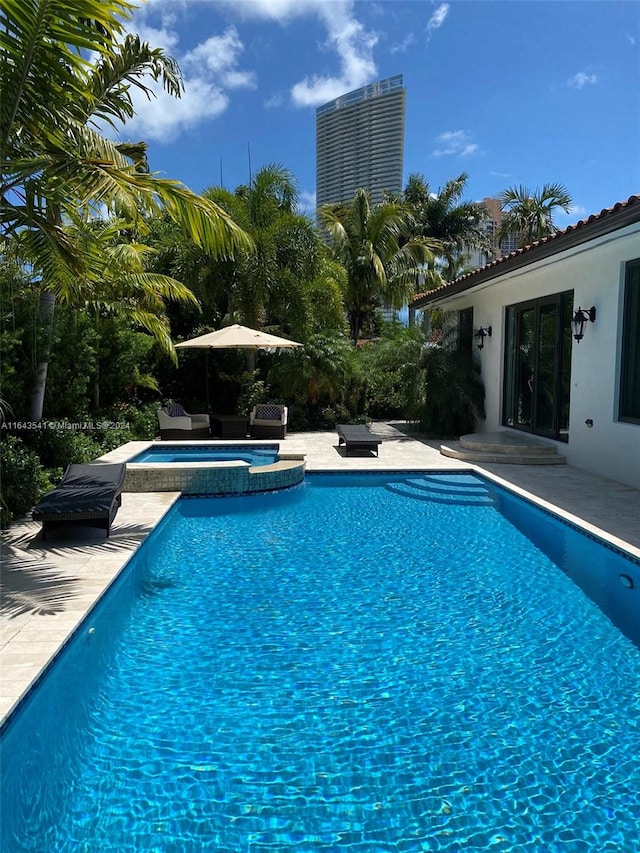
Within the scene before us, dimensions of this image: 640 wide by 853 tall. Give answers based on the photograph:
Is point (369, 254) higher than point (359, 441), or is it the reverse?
point (369, 254)

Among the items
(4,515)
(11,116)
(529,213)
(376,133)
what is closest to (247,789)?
(4,515)

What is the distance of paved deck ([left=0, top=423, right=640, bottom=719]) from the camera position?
428 centimetres

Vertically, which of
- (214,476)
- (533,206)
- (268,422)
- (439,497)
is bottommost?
(439,497)

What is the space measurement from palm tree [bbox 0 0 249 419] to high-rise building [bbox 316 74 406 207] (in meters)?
33.8

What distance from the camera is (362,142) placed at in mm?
40969

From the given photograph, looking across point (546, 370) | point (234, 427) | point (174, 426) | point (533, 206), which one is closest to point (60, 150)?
point (174, 426)

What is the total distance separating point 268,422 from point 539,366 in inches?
259

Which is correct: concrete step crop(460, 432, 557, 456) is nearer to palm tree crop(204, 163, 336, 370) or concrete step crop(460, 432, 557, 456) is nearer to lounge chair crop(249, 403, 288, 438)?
lounge chair crop(249, 403, 288, 438)

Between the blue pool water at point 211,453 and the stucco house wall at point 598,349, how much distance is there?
6.02 meters

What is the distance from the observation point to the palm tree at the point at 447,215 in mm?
32469

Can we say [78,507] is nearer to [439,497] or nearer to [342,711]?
[342,711]

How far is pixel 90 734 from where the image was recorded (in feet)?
12.2

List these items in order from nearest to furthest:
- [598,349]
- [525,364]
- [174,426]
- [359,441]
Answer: [598,349]
[359,441]
[525,364]
[174,426]

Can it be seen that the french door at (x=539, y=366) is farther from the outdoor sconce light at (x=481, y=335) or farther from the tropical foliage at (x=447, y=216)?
the tropical foliage at (x=447, y=216)
